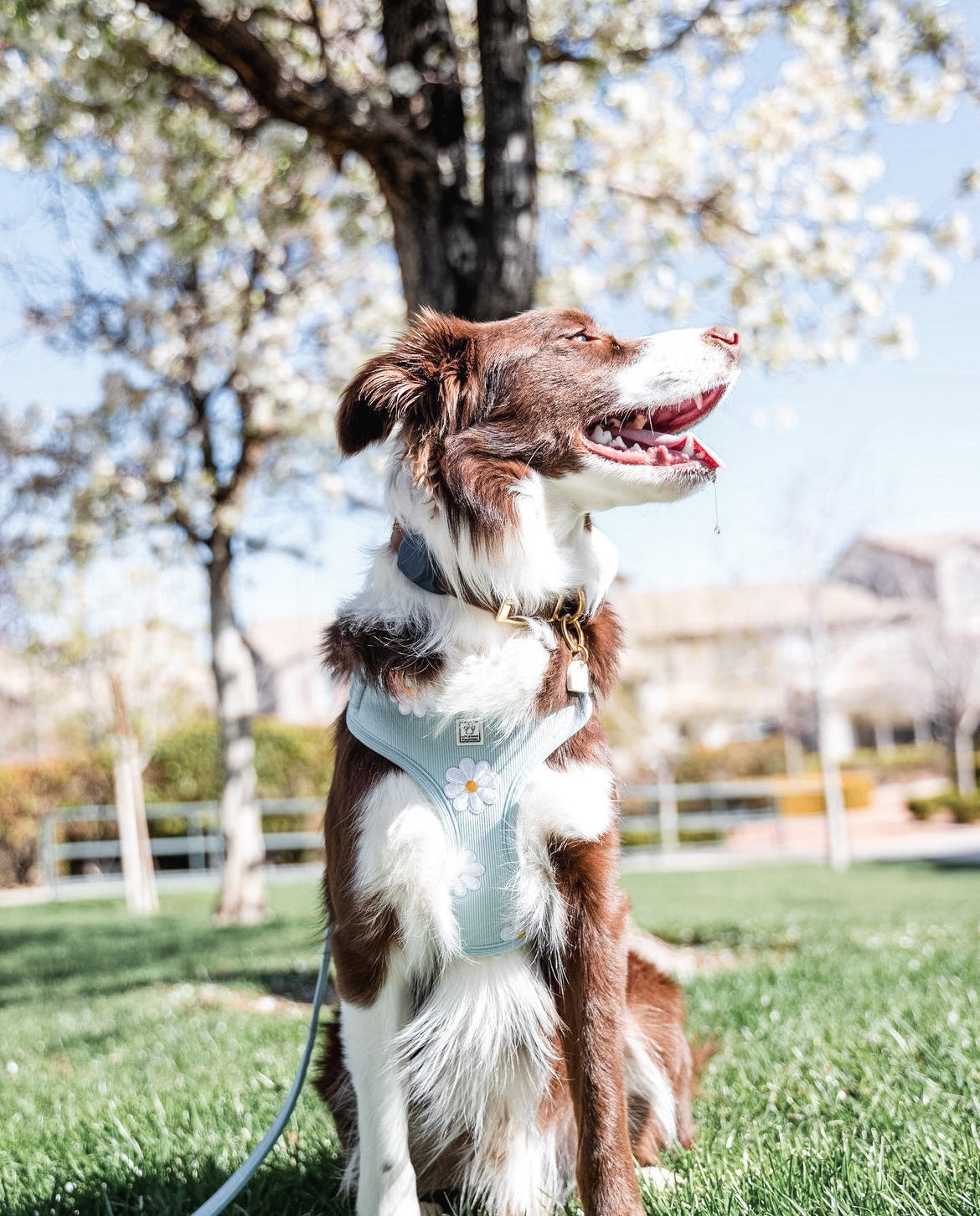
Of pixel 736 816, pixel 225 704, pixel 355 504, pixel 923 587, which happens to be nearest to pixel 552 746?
pixel 225 704

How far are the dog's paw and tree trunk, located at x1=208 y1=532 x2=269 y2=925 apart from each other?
8459 mm

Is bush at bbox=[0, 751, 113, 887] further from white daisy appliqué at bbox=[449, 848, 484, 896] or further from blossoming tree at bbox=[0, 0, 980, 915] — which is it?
white daisy appliqué at bbox=[449, 848, 484, 896]

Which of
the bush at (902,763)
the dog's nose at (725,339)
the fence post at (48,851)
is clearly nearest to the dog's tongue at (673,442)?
the dog's nose at (725,339)

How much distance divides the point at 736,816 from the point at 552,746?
23.7 meters

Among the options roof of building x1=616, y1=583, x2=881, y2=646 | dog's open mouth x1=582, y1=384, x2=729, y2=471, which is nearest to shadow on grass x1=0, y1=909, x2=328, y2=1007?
dog's open mouth x1=582, y1=384, x2=729, y2=471

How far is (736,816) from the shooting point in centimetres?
2489

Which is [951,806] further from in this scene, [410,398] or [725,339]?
[410,398]

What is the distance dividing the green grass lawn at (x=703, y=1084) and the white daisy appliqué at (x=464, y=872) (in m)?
0.84

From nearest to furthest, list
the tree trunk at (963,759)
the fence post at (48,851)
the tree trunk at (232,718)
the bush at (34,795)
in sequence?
the tree trunk at (232,718), the fence post at (48,851), the bush at (34,795), the tree trunk at (963,759)

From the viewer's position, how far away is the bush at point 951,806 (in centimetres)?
2741

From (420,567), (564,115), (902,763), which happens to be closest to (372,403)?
(420,567)

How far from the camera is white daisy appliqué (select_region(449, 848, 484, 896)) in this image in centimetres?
231

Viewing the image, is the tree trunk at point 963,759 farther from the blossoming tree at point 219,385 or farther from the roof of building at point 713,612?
the blossoming tree at point 219,385

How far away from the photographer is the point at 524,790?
233 centimetres
